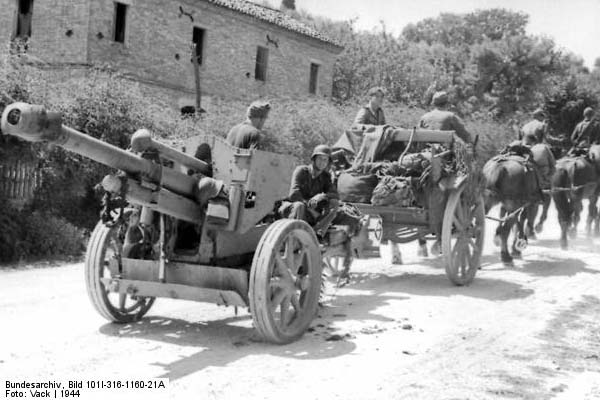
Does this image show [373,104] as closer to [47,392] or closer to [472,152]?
[472,152]

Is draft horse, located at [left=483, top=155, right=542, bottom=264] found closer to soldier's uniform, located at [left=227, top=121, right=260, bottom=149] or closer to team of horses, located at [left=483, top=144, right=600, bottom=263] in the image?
team of horses, located at [left=483, top=144, right=600, bottom=263]

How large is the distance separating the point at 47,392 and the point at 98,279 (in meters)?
1.59

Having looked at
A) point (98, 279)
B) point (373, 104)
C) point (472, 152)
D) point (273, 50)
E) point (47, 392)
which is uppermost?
point (273, 50)

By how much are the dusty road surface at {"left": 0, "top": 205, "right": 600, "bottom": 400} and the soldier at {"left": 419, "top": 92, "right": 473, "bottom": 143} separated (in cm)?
237

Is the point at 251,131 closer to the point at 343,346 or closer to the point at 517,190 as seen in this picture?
the point at 343,346

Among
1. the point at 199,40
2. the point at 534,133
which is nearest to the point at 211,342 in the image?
the point at 534,133

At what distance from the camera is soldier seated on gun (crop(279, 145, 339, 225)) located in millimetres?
7211

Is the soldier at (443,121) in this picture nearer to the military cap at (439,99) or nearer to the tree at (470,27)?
the military cap at (439,99)

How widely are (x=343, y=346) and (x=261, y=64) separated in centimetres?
2428

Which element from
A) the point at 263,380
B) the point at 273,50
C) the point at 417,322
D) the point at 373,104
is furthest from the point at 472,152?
the point at 273,50

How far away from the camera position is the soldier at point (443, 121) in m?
9.93

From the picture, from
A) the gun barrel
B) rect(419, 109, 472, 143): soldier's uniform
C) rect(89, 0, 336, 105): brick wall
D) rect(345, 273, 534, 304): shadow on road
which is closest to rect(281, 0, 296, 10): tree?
rect(89, 0, 336, 105): brick wall

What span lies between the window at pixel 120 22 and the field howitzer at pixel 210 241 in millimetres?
18722

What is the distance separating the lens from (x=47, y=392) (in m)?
4.38
